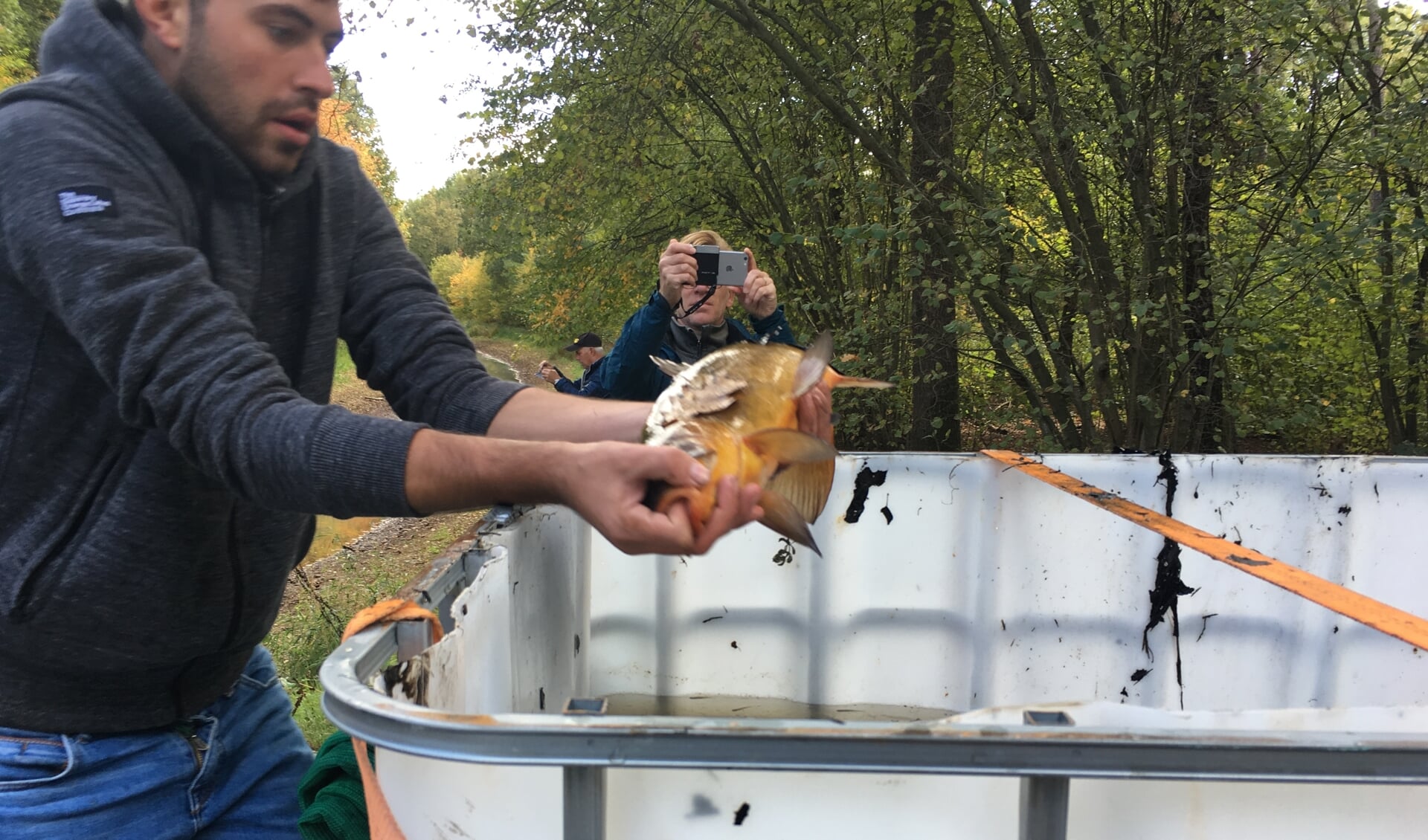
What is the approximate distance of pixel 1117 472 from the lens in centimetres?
264

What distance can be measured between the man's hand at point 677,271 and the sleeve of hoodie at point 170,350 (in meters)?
2.49

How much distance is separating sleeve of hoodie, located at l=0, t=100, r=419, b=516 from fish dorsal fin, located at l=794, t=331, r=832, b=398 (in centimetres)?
73

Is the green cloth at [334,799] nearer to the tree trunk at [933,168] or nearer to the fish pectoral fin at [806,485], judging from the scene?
the fish pectoral fin at [806,485]

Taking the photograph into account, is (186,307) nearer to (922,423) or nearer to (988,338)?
(988,338)

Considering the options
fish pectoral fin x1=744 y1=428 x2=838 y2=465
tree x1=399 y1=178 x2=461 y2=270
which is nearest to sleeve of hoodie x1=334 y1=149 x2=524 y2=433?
fish pectoral fin x1=744 y1=428 x2=838 y2=465

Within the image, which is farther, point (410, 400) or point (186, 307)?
point (410, 400)

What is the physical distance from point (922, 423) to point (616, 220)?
→ 4.40m

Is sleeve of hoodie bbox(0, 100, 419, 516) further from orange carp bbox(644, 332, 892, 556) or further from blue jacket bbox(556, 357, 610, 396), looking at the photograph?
blue jacket bbox(556, 357, 610, 396)

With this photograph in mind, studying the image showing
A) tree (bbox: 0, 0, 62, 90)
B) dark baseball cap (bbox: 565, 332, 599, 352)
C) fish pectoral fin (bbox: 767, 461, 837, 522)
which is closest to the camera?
fish pectoral fin (bbox: 767, 461, 837, 522)

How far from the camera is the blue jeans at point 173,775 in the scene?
1.44m

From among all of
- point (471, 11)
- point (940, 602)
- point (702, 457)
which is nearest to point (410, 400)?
point (702, 457)

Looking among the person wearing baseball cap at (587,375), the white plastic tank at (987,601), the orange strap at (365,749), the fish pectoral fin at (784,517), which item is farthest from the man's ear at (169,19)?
the person wearing baseball cap at (587,375)

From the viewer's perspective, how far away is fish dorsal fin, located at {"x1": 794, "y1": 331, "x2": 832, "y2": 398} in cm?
163

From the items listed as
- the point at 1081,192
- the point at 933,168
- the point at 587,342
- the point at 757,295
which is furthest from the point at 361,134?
the point at 757,295
